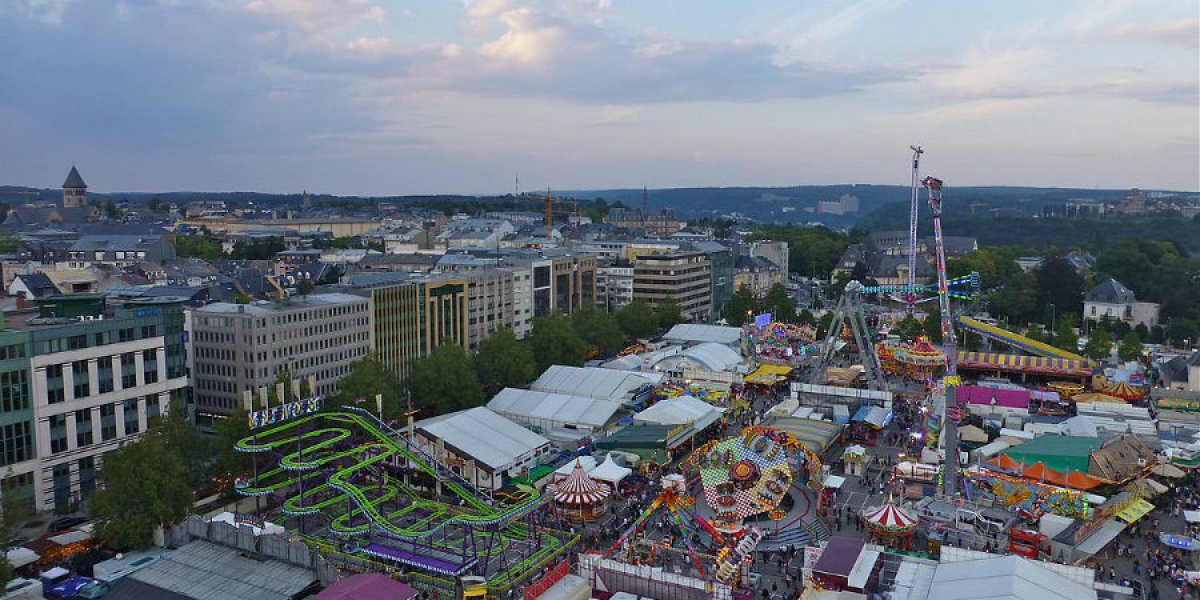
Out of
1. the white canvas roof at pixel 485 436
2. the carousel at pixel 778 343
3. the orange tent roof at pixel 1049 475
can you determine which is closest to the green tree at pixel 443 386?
the white canvas roof at pixel 485 436

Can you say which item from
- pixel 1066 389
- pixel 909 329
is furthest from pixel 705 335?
pixel 1066 389

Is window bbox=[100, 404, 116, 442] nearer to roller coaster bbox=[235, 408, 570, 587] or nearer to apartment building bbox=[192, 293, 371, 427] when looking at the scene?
apartment building bbox=[192, 293, 371, 427]

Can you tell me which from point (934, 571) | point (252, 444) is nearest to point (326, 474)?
point (252, 444)

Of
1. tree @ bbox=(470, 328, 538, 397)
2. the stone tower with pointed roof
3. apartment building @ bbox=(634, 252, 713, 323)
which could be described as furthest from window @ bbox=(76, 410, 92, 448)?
the stone tower with pointed roof

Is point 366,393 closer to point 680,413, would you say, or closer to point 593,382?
point 593,382

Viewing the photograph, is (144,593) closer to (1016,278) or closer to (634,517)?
(634,517)
